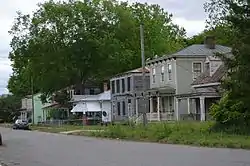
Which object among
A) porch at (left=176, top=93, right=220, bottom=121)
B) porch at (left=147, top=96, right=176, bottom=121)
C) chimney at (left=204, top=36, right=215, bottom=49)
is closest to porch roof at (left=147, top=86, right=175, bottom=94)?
porch at (left=147, top=96, right=176, bottom=121)

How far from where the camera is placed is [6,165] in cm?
2091

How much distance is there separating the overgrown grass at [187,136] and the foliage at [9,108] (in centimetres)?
9013

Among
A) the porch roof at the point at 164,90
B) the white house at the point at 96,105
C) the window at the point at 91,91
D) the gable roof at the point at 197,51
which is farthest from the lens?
the window at the point at 91,91

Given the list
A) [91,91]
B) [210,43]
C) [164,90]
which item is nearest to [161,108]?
[164,90]

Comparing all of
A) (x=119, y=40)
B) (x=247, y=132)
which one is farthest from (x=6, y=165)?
(x=119, y=40)

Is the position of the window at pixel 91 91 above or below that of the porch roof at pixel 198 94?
above

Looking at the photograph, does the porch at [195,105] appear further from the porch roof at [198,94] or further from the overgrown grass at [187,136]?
the overgrown grass at [187,136]

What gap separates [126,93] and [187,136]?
3776 cm

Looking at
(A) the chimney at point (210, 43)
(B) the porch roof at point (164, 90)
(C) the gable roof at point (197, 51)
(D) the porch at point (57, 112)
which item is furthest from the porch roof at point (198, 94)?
(D) the porch at point (57, 112)

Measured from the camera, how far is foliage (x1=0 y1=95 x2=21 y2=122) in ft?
427

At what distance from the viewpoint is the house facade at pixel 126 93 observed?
68.6 metres

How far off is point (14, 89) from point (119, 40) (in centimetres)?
5824

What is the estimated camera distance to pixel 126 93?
230 ft

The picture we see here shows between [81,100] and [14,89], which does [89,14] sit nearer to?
[81,100]
